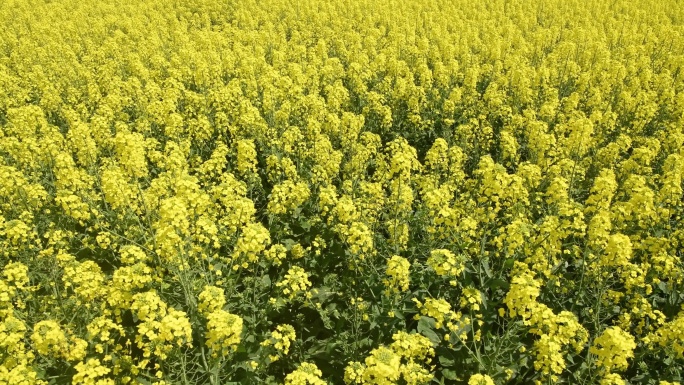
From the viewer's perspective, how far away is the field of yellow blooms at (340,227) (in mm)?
4742

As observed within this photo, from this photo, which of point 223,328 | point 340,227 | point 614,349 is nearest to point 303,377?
point 223,328

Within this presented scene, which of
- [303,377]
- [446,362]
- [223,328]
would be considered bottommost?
[446,362]

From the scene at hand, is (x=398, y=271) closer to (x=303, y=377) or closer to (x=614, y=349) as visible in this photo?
(x=303, y=377)

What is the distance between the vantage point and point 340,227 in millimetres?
5785

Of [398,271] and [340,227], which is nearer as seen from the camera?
[398,271]

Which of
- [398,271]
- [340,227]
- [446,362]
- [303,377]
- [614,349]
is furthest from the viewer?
[340,227]

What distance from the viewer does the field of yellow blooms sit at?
474cm

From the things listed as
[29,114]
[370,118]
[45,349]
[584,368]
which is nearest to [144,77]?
[29,114]

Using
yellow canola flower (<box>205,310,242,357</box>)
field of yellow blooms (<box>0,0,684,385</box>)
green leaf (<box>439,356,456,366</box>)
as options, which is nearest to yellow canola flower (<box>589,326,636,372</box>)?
field of yellow blooms (<box>0,0,684,385</box>)

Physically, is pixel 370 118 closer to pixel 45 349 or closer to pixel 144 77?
pixel 144 77

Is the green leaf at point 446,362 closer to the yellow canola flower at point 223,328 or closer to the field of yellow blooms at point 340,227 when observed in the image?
the field of yellow blooms at point 340,227

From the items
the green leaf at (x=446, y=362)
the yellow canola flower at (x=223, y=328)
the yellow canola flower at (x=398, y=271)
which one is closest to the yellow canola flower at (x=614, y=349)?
the green leaf at (x=446, y=362)

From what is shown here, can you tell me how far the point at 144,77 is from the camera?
38.8 ft

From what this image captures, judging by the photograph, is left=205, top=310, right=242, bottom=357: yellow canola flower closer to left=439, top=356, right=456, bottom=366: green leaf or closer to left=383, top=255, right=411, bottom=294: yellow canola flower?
left=383, top=255, right=411, bottom=294: yellow canola flower
